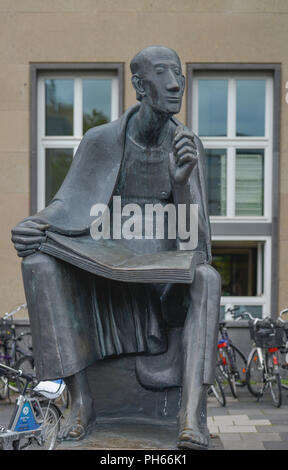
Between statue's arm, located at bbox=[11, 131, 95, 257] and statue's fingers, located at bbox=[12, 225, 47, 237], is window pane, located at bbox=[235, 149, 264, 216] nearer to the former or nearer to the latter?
statue's arm, located at bbox=[11, 131, 95, 257]

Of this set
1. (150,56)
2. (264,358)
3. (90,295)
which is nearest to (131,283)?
(90,295)

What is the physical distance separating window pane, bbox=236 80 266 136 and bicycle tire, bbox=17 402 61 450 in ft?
20.4

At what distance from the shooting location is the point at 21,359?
9.23 metres

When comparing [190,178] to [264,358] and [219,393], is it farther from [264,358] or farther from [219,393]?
[264,358]

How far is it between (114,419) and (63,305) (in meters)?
0.79

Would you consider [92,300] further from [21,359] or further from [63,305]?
[21,359]

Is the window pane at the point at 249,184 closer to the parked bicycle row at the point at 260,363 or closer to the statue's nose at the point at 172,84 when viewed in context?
the parked bicycle row at the point at 260,363

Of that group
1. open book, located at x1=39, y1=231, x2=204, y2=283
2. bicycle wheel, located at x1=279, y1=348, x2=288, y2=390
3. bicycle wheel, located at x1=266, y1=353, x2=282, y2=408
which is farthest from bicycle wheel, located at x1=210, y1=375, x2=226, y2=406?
open book, located at x1=39, y1=231, x2=204, y2=283

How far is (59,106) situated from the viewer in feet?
36.4

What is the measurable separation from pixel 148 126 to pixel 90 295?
3.28 ft

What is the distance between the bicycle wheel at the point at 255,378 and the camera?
9.44 meters

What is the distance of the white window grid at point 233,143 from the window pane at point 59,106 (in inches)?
79.4

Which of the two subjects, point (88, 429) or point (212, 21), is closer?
point (88, 429)

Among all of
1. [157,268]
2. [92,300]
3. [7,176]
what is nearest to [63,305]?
[92,300]
